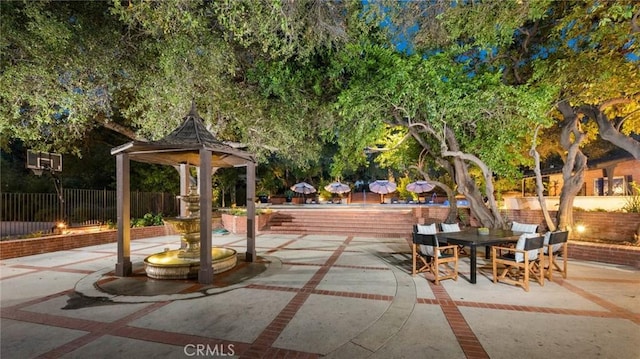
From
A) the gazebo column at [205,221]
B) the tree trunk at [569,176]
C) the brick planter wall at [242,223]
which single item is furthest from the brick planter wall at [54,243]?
the tree trunk at [569,176]

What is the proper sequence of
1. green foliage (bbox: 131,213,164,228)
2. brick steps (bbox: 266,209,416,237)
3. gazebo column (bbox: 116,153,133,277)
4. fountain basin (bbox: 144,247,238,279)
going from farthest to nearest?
brick steps (bbox: 266,209,416,237) → green foliage (bbox: 131,213,164,228) → gazebo column (bbox: 116,153,133,277) → fountain basin (bbox: 144,247,238,279)

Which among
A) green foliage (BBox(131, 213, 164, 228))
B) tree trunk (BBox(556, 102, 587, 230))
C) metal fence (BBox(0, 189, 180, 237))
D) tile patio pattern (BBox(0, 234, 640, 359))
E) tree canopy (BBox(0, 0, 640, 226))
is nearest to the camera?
Answer: tile patio pattern (BBox(0, 234, 640, 359))

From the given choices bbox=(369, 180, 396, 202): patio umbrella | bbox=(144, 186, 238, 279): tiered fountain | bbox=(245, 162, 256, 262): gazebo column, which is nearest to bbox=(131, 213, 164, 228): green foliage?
bbox=(144, 186, 238, 279): tiered fountain

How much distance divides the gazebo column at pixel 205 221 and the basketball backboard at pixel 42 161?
8.63 meters

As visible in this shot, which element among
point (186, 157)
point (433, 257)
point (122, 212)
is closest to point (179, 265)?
point (122, 212)

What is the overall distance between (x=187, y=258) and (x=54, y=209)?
820cm

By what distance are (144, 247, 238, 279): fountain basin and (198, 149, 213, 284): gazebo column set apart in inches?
18.6

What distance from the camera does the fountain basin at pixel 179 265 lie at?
19.3 feet

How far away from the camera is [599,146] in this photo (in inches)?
747

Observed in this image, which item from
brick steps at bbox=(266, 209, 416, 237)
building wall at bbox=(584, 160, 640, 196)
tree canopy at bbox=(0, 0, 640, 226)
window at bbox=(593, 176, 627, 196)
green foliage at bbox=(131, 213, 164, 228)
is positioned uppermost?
tree canopy at bbox=(0, 0, 640, 226)

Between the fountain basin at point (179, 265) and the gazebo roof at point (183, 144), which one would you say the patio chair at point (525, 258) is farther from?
the gazebo roof at point (183, 144)

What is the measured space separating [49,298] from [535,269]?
9025mm

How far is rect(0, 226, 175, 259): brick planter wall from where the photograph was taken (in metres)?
8.15

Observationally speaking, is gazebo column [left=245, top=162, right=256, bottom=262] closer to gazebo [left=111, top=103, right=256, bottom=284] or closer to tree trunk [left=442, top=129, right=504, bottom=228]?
gazebo [left=111, top=103, right=256, bottom=284]
